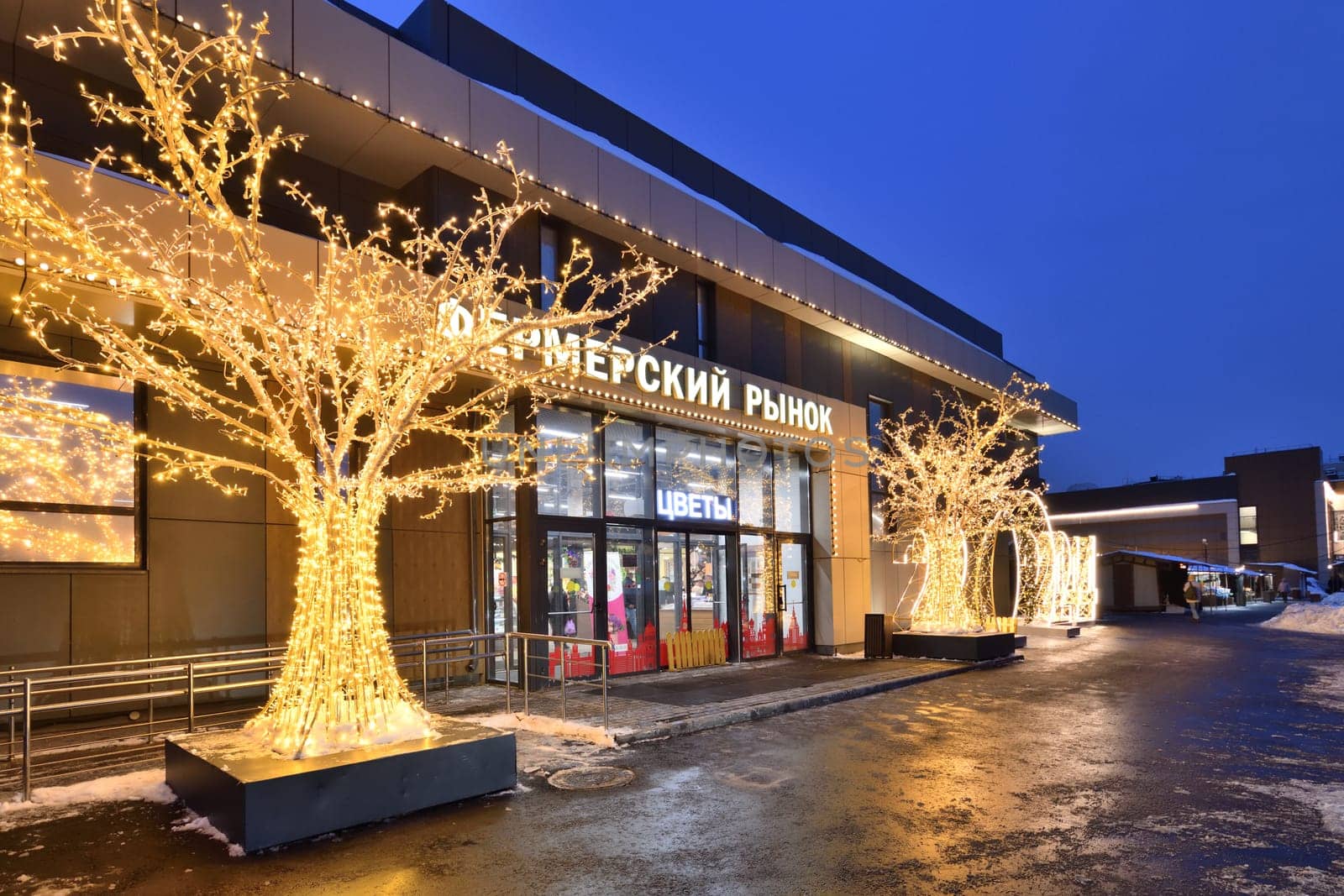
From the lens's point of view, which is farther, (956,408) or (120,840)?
(956,408)

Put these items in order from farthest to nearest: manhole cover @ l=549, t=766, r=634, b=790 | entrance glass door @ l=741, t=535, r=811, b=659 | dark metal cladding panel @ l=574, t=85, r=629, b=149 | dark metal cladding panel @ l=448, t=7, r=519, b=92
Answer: dark metal cladding panel @ l=574, t=85, r=629, b=149
entrance glass door @ l=741, t=535, r=811, b=659
dark metal cladding panel @ l=448, t=7, r=519, b=92
manhole cover @ l=549, t=766, r=634, b=790

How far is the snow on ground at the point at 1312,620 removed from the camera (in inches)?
1053

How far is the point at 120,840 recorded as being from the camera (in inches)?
237

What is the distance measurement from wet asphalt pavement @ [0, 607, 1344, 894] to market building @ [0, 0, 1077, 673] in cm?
459

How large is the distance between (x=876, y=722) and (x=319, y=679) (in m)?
6.76

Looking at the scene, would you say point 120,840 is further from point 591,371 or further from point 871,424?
point 871,424

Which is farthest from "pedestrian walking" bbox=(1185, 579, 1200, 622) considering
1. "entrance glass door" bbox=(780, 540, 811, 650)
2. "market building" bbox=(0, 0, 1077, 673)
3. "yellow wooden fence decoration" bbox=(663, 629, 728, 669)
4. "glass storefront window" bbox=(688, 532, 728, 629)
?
"yellow wooden fence decoration" bbox=(663, 629, 728, 669)

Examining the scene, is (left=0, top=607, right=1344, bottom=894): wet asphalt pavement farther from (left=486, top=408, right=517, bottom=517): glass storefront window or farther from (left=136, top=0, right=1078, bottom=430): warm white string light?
(left=136, top=0, right=1078, bottom=430): warm white string light

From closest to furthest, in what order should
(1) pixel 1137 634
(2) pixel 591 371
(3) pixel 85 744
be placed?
1. (3) pixel 85 744
2. (2) pixel 591 371
3. (1) pixel 1137 634

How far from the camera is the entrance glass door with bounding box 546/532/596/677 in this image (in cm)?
1366

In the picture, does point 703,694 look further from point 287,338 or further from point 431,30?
point 431,30

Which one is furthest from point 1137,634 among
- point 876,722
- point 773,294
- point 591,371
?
point 591,371

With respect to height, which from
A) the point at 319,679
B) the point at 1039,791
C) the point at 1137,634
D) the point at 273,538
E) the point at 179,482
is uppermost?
the point at 179,482

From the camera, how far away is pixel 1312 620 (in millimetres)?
28031
